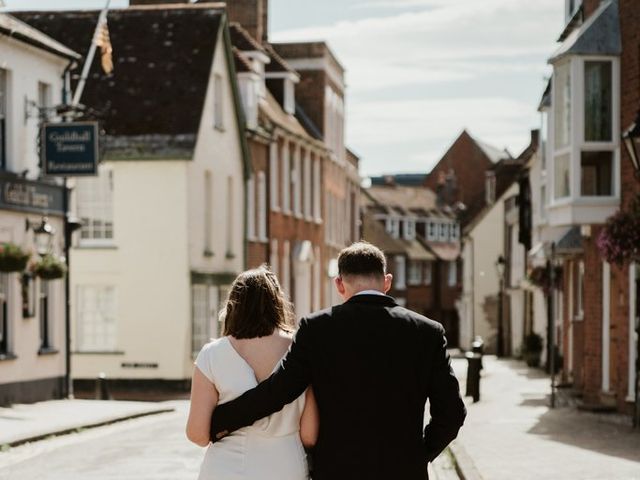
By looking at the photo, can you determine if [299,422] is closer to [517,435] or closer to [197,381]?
[197,381]

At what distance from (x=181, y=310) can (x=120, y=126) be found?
14.8 ft

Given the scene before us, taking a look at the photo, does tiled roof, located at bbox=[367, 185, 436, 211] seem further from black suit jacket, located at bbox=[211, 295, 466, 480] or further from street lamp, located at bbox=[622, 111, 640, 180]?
black suit jacket, located at bbox=[211, 295, 466, 480]

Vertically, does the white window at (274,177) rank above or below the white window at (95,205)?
above

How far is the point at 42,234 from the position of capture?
86.3ft

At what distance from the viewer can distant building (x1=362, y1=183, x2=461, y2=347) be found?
9106 centimetres

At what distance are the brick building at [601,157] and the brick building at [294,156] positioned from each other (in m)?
19.3

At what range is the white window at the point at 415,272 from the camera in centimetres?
9219

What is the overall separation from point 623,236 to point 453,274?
78.6 metres

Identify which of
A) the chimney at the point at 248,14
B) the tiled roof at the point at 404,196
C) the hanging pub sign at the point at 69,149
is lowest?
the hanging pub sign at the point at 69,149

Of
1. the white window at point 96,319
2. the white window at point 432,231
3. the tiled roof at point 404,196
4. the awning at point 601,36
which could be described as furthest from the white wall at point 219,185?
the white window at point 432,231

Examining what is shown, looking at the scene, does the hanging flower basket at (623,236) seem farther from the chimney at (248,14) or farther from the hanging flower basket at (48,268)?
the chimney at (248,14)

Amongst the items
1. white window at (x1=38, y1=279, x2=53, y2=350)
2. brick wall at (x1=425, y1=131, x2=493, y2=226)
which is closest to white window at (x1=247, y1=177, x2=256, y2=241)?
white window at (x1=38, y1=279, x2=53, y2=350)

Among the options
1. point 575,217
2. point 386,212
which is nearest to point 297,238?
point 575,217

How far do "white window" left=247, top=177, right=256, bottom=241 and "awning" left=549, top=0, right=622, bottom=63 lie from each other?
20.7 meters
